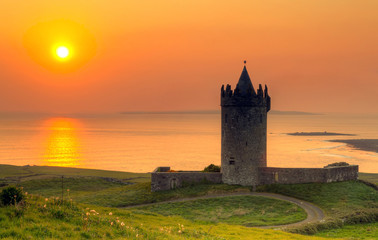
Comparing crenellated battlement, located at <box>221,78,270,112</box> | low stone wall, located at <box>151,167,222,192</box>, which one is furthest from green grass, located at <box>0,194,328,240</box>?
crenellated battlement, located at <box>221,78,270,112</box>

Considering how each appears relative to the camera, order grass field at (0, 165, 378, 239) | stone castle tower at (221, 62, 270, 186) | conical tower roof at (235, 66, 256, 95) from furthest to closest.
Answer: conical tower roof at (235, 66, 256, 95), stone castle tower at (221, 62, 270, 186), grass field at (0, 165, 378, 239)

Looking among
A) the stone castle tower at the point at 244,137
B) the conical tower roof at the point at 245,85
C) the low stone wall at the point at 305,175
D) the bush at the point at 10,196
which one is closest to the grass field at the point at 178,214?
the bush at the point at 10,196

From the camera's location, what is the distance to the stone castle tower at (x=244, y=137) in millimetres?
45156

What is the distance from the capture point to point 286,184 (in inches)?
1715

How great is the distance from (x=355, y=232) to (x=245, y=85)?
22.5 m

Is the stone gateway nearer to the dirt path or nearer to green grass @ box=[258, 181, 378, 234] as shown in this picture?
green grass @ box=[258, 181, 378, 234]

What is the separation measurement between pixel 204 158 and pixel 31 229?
363 feet

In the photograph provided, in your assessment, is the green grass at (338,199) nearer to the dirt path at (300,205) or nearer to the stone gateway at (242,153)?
the dirt path at (300,205)

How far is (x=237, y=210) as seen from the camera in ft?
119

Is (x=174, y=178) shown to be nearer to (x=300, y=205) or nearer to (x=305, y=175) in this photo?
(x=300, y=205)

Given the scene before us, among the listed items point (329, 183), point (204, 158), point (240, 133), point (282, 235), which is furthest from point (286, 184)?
point (204, 158)

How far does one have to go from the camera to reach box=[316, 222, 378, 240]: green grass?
27.7 m

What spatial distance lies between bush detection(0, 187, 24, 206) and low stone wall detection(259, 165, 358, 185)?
32297 mm

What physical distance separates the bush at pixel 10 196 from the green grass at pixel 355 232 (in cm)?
2142
